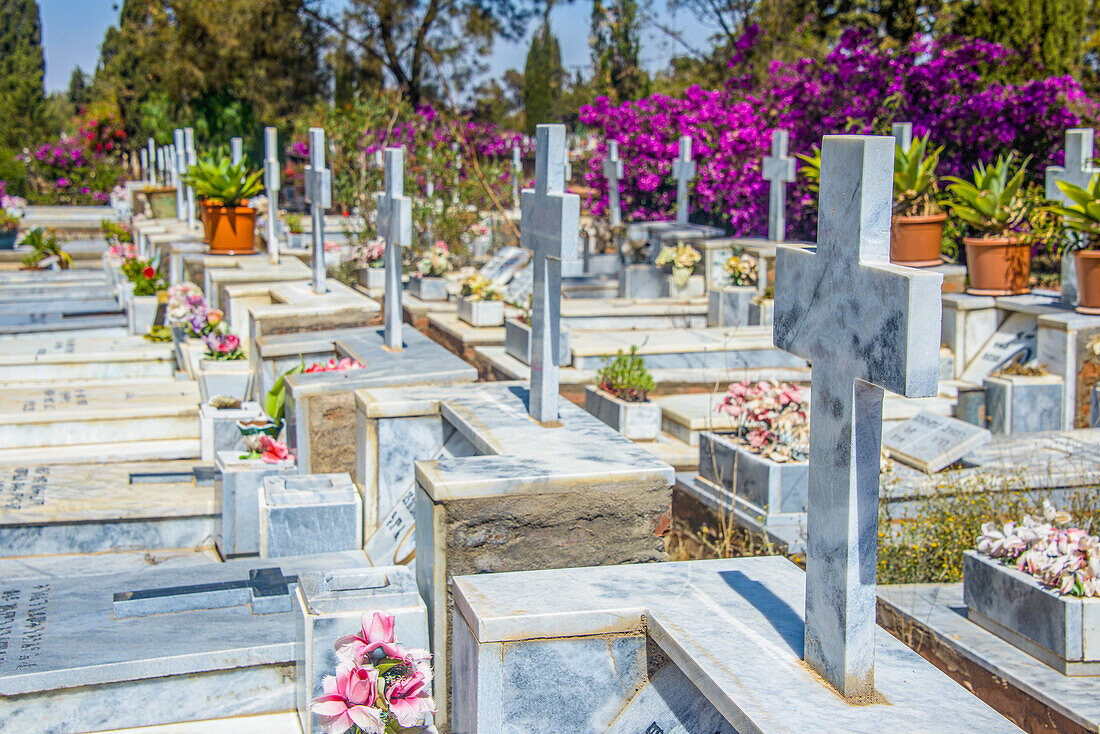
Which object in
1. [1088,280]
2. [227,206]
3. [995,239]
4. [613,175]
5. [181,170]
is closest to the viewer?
[1088,280]

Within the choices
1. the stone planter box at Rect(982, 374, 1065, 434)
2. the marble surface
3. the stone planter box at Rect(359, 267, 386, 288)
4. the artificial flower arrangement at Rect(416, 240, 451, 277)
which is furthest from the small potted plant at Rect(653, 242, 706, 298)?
the marble surface

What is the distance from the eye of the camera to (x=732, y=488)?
5.50 meters

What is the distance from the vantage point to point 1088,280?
7617 millimetres

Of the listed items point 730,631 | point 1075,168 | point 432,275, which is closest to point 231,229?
point 432,275

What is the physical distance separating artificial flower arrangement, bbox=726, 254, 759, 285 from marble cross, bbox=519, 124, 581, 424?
7.13 m

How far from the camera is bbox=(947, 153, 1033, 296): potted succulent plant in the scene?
8391mm

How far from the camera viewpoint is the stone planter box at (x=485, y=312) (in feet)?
31.5

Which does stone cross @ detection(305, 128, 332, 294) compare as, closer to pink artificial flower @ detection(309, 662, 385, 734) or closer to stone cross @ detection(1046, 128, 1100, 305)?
pink artificial flower @ detection(309, 662, 385, 734)

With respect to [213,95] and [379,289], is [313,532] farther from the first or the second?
[213,95]

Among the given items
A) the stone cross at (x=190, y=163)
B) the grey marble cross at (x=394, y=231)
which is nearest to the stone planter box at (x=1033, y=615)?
the grey marble cross at (x=394, y=231)

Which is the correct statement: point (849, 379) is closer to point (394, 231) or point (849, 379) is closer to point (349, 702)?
point (349, 702)

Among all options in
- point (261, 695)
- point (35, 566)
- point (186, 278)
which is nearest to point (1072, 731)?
point (261, 695)

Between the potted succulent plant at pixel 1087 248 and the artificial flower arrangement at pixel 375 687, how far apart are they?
6.61 meters

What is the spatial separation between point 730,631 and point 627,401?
4515 millimetres
